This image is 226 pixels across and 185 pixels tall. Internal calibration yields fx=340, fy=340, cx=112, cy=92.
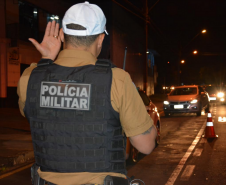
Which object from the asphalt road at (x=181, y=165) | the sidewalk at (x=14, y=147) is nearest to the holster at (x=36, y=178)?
the asphalt road at (x=181, y=165)

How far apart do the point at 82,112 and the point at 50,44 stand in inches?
26.3

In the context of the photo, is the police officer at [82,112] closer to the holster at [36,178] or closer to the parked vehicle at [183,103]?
the holster at [36,178]

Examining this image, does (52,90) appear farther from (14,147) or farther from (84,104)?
(14,147)

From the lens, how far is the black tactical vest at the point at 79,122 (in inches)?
74.3

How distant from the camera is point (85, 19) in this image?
1.99m

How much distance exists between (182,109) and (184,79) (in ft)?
220

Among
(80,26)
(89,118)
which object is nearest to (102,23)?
(80,26)

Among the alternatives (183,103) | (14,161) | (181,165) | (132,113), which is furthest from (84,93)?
(183,103)

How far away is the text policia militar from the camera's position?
6.28 feet

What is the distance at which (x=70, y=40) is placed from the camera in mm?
2041

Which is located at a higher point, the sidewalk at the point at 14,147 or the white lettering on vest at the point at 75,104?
the white lettering on vest at the point at 75,104

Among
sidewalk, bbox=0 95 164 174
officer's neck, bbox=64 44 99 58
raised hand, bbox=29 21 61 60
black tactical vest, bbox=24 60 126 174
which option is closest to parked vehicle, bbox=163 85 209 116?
sidewalk, bbox=0 95 164 174

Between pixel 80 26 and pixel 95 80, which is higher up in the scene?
pixel 80 26

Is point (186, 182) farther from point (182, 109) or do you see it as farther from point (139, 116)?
→ point (182, 109)
